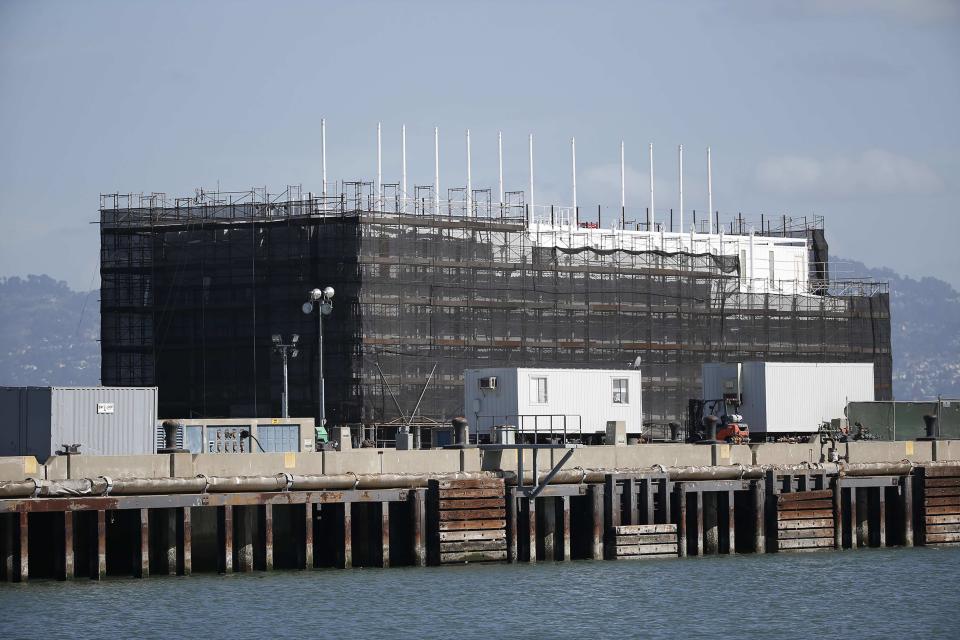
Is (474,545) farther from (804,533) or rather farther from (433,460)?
(804,533)

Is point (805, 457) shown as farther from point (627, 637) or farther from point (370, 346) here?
point (370, 346)

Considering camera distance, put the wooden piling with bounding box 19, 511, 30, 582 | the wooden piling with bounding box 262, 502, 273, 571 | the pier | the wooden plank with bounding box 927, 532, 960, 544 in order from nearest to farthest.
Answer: the wooden piling with bounding box 19, 511, 30, 582 < the pier < the wooden piling with bounding box 262, 502, 273, 571 < the wooden plank with bounding box 927, 532, 960, 544

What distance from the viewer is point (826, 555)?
6044 cm

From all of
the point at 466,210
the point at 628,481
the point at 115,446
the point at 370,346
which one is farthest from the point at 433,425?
the point at 628,481

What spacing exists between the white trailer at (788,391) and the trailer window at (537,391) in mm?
7664

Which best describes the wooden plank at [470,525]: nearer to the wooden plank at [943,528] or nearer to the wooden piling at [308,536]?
the wooden piling at [308,536]

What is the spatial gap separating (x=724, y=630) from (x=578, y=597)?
17.6 ft

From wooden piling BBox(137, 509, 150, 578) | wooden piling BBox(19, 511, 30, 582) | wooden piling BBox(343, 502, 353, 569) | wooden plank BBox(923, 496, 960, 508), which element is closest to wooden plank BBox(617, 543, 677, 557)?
wooden piling BBox(343, 502, 353, 569)

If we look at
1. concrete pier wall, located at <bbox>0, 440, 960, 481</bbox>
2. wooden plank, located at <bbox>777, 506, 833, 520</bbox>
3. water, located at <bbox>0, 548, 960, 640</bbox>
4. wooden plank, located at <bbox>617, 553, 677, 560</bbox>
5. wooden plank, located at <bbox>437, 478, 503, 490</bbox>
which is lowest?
water, located at <bbox>0, 548, 960, 640</bbox>

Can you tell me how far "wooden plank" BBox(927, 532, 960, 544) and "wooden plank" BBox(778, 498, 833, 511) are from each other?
4.21 metres

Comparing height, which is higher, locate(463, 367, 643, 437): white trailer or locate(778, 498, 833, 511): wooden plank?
locate(463, 367, 643, 437): white trailer

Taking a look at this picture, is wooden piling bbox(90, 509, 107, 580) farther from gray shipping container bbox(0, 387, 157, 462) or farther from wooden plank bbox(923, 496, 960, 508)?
wooden plank bbox(923, 496, 960, 508)

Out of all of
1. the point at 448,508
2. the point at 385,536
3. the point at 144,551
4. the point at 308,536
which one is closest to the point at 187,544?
the point at 144,551

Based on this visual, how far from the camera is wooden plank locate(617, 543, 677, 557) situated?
187 ft
